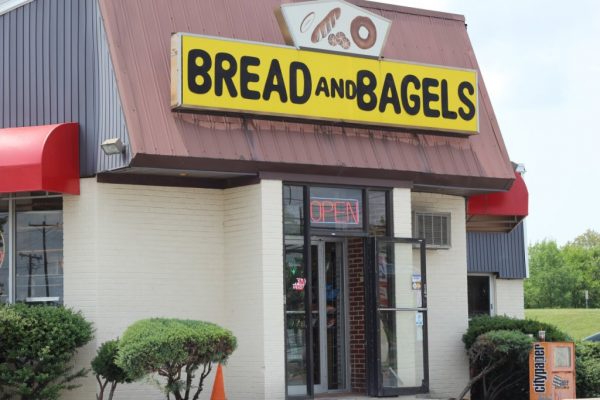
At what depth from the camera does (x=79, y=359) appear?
16.1m

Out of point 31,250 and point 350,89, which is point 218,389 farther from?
point 350,89

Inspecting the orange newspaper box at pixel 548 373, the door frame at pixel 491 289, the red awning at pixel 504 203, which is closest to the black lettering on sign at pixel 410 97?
the red awning at pixel 504 203

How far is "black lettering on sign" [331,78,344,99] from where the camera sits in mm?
17484

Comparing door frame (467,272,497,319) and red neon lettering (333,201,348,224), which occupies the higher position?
red neon lettering (333,201,348,224)

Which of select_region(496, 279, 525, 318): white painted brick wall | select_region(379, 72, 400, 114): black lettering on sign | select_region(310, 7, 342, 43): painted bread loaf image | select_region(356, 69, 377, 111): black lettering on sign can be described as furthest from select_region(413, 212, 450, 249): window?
select_region(496, 279, 525, 318): white painted brick wall

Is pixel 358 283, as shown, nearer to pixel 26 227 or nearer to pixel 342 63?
pixel 342 63

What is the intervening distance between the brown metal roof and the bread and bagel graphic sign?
0.95ft

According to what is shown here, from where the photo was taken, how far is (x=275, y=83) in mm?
16906

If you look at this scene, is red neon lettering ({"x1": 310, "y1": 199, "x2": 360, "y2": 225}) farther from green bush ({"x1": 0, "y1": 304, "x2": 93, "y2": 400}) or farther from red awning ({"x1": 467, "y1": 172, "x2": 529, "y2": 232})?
green bush ({"x1": 0, "y1": 304, "x2": 93, "y2": 400})

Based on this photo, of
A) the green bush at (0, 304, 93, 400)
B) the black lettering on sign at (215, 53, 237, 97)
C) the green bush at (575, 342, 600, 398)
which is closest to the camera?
the green bush at (0, 304, 93, 400)

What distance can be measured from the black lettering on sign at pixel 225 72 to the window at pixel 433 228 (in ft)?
15.8

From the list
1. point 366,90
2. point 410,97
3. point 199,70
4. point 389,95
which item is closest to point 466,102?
point 410,97

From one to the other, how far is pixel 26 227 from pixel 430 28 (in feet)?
26.0

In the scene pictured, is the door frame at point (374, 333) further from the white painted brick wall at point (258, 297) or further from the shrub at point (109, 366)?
the shrub at point (109, 366)
